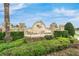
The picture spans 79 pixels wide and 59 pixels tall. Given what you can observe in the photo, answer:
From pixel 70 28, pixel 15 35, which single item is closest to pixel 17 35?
pixel 15 35

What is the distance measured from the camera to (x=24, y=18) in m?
1.62

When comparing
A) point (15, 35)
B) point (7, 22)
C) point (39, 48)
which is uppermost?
point (7, 22)

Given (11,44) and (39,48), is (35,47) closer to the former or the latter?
(39,48)

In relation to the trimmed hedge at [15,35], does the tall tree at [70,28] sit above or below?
above

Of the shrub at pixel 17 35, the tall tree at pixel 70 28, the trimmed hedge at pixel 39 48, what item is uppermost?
the tall tree at pixel 70 28

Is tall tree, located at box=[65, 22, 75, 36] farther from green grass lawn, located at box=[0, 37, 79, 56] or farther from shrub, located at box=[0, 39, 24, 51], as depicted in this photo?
shrub, located at box=[0, 39, 24, 51]

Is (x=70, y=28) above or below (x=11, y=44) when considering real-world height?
above

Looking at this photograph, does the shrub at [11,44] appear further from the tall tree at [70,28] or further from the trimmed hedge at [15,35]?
the tall tree at [70,28]

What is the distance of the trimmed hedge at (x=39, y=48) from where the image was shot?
1.60 meters

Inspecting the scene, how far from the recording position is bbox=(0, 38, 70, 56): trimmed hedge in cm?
160

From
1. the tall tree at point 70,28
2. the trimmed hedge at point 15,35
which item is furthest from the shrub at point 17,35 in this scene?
the tall tree at point 70,28

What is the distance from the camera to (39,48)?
5.25 ft

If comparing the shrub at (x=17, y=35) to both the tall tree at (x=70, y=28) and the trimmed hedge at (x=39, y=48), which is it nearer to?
the trimmed hedge at (x=39, y=48)

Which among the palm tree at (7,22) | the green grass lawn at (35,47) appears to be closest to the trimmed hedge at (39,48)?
→ the green grass lawn at (35,47)
